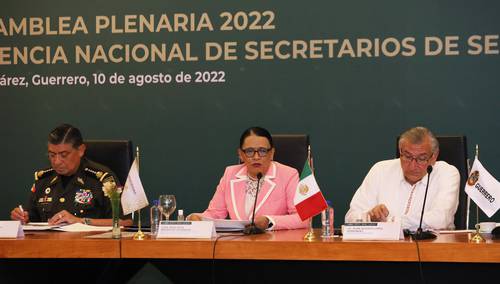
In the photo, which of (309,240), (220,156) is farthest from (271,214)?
(220,156)

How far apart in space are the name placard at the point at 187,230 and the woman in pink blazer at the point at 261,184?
2.67ft

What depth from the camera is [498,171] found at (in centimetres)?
530

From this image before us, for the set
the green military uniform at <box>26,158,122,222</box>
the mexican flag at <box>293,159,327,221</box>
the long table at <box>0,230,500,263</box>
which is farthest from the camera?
the green military uniform at <box>26,158,122,222</box>

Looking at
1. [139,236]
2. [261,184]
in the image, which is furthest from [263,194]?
[139,236]

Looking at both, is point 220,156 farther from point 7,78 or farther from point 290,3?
point 7,78

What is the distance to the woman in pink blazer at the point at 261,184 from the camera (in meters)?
4.23

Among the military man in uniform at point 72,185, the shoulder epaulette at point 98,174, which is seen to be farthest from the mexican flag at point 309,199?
the shoulder epaulette at point 98,174

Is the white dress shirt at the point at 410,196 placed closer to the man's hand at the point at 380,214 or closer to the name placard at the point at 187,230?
the man's hand at the point at 380,214

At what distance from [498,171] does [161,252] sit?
2.83 m

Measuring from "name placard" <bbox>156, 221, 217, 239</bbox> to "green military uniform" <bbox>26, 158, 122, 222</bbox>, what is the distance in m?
1.13

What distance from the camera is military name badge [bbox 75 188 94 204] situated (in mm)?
4460

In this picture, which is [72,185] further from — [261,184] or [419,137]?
[419,137]

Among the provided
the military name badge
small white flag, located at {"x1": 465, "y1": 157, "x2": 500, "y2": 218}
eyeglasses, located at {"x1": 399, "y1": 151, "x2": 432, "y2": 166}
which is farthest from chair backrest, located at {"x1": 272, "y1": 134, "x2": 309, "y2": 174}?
small white flag, located at {"x1": 465, "y1": 157, "x2": 500, "y2": 218}

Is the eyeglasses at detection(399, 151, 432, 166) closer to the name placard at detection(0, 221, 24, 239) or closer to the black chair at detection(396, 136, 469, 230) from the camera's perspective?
the black chair at detection(396, 136, 469, 230)
